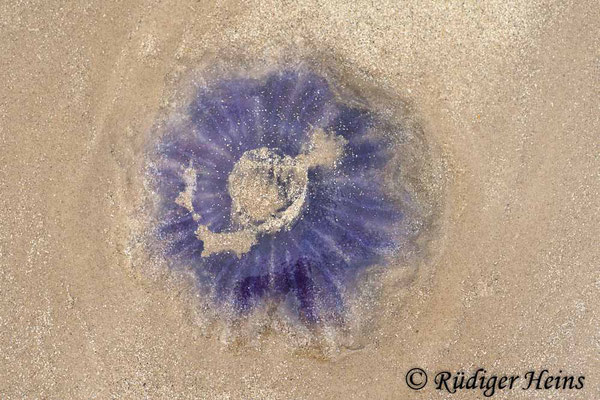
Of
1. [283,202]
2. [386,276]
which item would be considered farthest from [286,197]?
[386,276]

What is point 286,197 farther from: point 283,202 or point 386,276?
point 386,276

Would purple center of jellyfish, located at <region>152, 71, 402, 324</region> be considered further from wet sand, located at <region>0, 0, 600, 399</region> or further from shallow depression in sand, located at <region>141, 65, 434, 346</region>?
wet sand, located at <region>0, 0, 600, 399</region>

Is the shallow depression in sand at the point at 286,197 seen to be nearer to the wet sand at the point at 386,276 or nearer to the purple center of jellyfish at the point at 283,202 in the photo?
the purple center of jellyfish at the point at 283,202

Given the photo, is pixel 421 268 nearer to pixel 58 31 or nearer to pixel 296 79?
pixel 296 79

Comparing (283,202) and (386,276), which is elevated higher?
(283,202)

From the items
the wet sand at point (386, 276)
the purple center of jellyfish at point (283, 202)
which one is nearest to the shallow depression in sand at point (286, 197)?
the purple center of jellyfish at point (283, 202)
